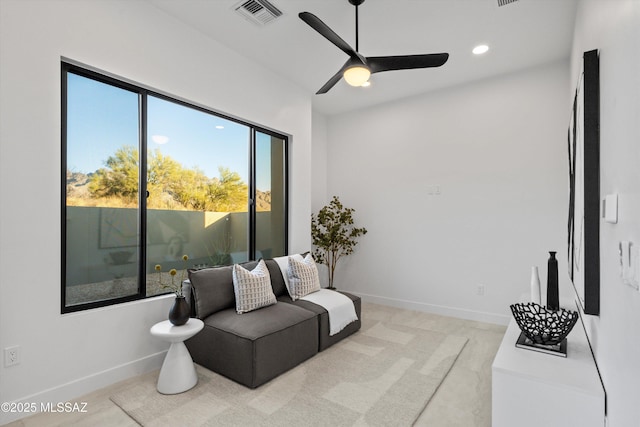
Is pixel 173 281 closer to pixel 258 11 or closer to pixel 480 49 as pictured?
pixel 258 11

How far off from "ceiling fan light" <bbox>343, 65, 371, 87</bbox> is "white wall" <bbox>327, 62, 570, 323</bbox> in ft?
7.06

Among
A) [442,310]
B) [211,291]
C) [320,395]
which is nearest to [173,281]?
[211,291]

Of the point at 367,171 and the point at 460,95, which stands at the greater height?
the point at 460,95

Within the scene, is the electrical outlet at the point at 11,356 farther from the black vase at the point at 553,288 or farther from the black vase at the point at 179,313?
the black vase at the point at 553,288

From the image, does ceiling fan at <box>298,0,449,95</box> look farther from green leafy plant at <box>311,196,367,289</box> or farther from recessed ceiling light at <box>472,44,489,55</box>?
green leafy plant at <box>311,196,367,289</box>

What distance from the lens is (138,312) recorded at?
8.75 feet

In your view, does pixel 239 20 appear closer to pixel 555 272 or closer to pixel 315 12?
pixel 315 12

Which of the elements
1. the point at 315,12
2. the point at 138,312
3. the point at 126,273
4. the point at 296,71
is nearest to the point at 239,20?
the point at 315,12

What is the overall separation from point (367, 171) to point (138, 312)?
3.46 m

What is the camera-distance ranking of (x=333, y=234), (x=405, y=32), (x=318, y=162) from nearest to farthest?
(x=405, y=32), (x=333, y=234), (x=318, y=162)

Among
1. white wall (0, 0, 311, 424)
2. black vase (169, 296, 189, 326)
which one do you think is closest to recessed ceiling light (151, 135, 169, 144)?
white wall (0, 0, 311, 424)

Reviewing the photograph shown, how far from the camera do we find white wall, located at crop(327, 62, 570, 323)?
364 centimetres

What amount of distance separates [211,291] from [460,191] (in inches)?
124

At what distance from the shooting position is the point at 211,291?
283 cm
